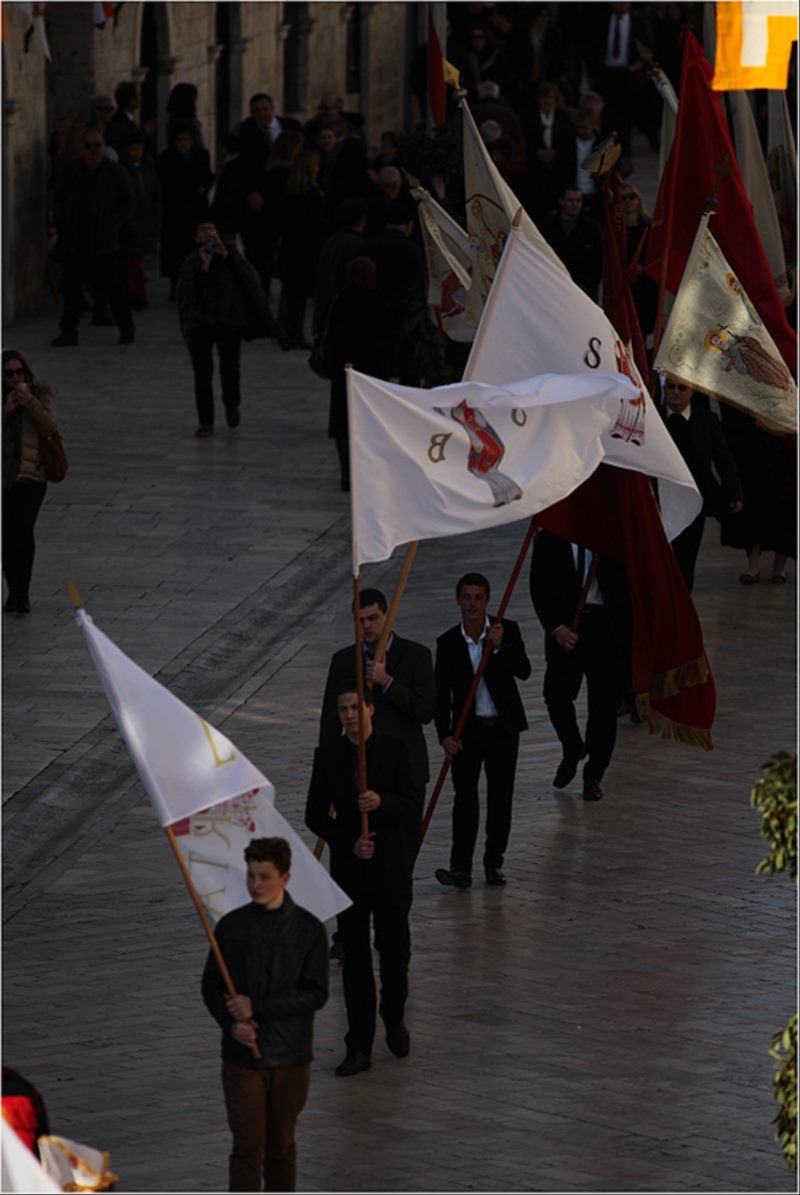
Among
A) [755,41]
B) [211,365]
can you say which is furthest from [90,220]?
[755,41]

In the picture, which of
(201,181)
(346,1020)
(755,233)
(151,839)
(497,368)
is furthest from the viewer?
(201,181)

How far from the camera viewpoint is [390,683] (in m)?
11.1

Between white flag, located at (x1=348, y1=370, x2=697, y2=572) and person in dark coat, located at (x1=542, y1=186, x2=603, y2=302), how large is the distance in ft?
34.5

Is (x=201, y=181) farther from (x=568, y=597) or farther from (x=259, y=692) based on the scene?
(x=568, y=597)

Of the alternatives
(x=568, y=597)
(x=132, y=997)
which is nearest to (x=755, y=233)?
(x=568, y=597)

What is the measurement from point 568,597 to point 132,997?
3638 millimetres

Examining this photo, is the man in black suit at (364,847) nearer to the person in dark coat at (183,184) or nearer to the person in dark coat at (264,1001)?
the person in dark coat at (264,1001)

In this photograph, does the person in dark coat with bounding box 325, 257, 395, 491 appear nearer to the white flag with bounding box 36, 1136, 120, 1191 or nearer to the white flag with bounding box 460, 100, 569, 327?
the white flag with bounding box 460, 100, 569, 327

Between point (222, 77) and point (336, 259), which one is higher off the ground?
point (222, 77)

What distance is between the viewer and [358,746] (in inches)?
403

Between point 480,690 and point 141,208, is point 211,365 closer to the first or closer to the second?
point 141,208

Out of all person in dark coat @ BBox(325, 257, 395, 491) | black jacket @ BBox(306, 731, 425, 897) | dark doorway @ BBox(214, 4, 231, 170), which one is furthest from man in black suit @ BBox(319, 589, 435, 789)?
dark doorway @ BBox(214, 4, 231, 170)

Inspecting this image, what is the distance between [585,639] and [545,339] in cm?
251

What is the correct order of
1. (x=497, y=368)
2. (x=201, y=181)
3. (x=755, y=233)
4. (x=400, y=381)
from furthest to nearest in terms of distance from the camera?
(x=201, y=181), (x=400, y=381), (x=755, y=233), (x=497, y=368)
